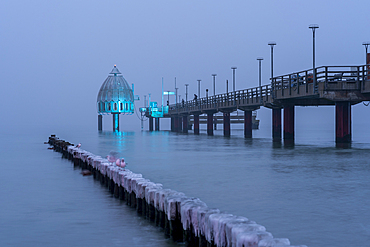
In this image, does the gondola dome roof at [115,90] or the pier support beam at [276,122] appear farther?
the gondola dome roof at [115,90]

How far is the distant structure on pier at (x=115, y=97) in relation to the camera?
133 meters

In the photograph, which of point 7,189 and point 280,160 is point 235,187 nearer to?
point 7,189

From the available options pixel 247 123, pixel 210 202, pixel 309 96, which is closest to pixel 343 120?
pixel 309 96

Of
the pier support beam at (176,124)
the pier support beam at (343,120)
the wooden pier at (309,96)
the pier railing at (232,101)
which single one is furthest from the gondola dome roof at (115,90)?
the pier support beam at (343,120)

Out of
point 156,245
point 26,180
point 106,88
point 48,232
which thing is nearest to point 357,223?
point 156,245

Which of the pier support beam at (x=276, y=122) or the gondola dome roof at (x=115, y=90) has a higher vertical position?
the gondola dome roof at (x=115, y=90)

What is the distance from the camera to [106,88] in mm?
136625

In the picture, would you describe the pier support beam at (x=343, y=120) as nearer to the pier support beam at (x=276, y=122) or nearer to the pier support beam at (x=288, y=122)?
the pier support beam at (x=288, y=122)

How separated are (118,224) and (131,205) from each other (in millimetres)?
1933

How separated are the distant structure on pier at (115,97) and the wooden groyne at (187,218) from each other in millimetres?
117137

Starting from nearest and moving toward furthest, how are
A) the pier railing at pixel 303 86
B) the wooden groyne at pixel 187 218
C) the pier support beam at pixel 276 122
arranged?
the wooden groyne at pixel 187 218
the pier railing at pixel 303 86
the pier support beam at pixel 276 122

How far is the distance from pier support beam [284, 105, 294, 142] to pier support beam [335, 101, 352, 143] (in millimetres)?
7788

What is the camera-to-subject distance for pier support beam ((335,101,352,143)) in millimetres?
37156

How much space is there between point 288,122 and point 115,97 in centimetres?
9124
